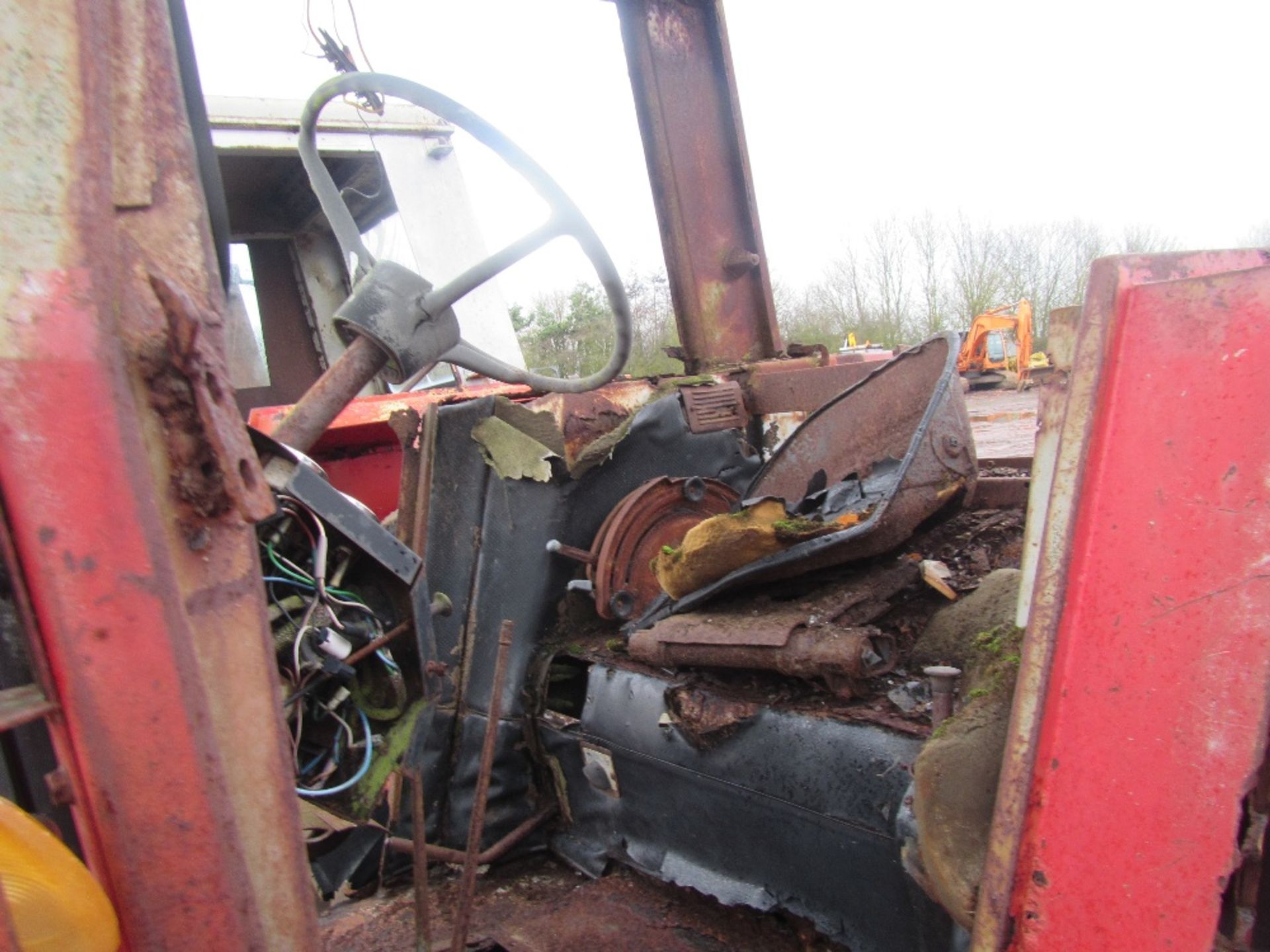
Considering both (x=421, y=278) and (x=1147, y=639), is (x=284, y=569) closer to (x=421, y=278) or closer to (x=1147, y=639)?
(x=421, y=278)

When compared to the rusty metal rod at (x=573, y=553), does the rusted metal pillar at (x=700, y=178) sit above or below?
Result: above

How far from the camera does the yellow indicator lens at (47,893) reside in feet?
1.81

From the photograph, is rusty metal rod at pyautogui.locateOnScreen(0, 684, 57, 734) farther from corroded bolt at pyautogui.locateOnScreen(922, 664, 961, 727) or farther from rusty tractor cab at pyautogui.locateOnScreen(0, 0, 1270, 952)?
corroded bolt at pyautogui.locateOnScreen(922, 664, 961, 727)

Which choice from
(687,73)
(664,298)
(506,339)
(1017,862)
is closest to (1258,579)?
(1017,862)

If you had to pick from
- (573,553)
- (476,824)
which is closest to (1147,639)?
(476,824)

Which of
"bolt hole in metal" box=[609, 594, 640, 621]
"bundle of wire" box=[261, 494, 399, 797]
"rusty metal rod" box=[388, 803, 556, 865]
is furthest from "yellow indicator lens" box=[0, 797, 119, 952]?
"bolt hole in metal" box=[609, 594, 640, 621]

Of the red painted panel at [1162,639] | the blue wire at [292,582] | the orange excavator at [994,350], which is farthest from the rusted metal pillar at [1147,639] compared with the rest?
the orange excavator at [994,350]

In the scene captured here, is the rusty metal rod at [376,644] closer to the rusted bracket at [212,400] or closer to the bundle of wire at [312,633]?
the bundle of wire at [312,633]

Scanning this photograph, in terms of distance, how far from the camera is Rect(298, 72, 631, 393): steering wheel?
53.0 inches

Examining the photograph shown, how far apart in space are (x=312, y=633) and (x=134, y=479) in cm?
82

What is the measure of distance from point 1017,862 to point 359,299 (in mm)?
1126

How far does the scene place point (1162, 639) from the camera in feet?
2.48

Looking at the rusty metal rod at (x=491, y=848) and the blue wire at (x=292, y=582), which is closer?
the blue wire at (x=292, y=582)

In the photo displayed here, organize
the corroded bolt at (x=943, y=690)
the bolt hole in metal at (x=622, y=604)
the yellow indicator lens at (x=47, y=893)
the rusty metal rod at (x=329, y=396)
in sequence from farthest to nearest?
the bolt hole in metal at (x=622, y=604) < the rusty metal rod at (x=329, y=396) < the corroded bolt at (x=943, y=690) < the yellow indicator lens at (x=47, y=893)
